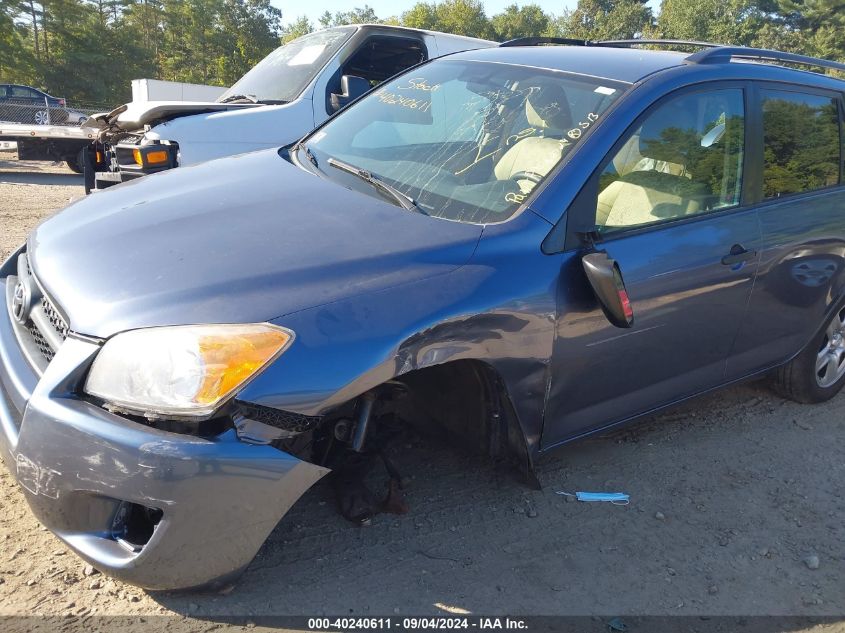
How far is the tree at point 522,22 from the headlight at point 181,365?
2958 inches

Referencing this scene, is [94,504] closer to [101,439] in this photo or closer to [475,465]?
[101,439]

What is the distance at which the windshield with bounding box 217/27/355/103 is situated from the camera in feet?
23.3

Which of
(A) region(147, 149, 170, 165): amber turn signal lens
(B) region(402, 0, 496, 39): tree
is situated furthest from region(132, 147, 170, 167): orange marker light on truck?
(B) region(402, 0, 496, 39): tree

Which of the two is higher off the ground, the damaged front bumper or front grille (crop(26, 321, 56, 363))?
front grille (crop(26, 321, 56, 363))

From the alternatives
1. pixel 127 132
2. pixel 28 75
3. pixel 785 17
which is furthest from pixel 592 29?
pixel 127 132

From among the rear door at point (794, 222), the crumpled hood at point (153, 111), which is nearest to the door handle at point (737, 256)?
the rear door at point (794, 222)

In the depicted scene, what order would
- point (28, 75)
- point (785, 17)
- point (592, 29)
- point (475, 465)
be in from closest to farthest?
1. point (475, 465)
2. point (28, 75)
3. point (785, 17)
4. point (592, 29)

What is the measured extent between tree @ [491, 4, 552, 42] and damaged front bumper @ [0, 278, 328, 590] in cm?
7522

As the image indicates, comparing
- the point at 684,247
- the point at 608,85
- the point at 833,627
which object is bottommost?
the point at 833,627

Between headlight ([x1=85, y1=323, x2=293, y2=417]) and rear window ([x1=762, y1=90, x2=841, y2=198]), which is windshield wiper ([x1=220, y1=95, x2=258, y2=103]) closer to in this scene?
rear window ([x1=762, y1=90, x2=841, y2=198])

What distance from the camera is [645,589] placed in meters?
2.78

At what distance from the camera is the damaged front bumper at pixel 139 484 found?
2.10 m

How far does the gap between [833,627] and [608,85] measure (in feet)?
7.31

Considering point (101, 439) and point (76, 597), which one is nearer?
point (101, 439)
